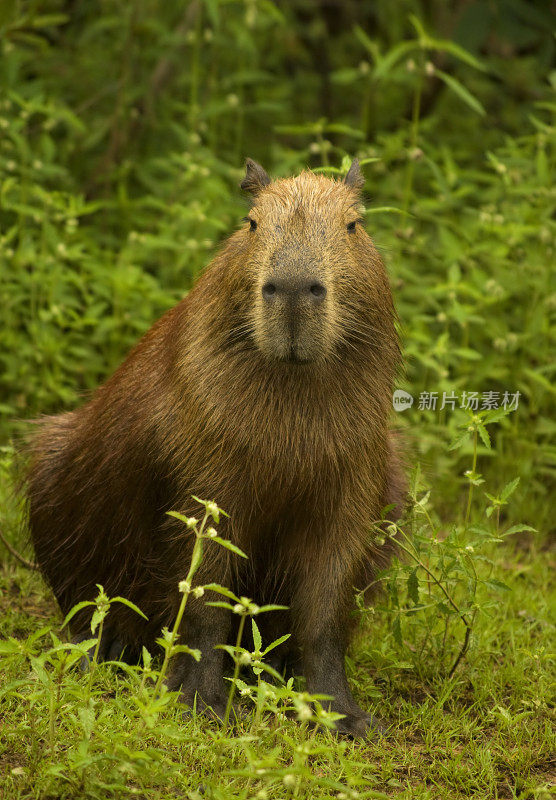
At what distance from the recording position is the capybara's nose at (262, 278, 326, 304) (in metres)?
3.09

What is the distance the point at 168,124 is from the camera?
678 cm

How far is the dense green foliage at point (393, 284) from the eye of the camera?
316 centimetres

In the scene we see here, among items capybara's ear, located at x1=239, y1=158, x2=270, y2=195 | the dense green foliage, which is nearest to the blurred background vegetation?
the dense green foliage

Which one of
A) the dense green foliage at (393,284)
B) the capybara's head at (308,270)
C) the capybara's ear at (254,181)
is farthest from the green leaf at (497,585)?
the capybara's ear at (254,181)

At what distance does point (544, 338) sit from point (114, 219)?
2.53m

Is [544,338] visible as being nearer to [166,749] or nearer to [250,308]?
[250,308]

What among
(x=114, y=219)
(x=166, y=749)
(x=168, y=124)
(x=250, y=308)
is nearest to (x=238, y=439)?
(x=250, y=308)

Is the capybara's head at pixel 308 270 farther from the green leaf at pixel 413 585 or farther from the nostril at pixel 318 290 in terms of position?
the green leaf at pixel 413 585

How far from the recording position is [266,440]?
3.37 metres

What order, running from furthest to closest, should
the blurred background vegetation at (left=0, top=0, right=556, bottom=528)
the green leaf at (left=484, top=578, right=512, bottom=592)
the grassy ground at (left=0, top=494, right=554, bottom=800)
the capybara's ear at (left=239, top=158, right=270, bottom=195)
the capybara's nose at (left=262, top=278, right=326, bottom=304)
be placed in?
the blurred background vegetation at (left=0, top=0, right=556, bottom=528) < the capybara's ear at (left=239, top=158, right=270, bottom=195) < the green leaf at (left=484, top=578, right=512, bottom=592) < the capybara's nose at (left=262, top=278, right=326, bottom=304) < the grassy ground at (left=0, top=494, right=554, bottom=800)

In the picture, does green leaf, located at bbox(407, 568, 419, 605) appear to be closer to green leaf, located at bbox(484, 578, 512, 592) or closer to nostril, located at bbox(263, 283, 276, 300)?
green leaf, located at bbox(484, 578, 512, 592)

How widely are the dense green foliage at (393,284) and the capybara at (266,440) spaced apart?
242 mm

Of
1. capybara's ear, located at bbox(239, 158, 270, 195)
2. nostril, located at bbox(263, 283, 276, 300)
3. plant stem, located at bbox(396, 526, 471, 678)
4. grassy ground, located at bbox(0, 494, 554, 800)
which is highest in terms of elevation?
capybara's ear, located at bbox(239, 158, 270, 195)

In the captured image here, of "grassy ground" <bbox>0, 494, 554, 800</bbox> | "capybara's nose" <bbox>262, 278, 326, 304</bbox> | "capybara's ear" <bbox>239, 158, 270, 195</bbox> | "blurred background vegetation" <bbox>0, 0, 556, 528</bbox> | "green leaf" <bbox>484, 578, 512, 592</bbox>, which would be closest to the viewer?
"grassy ground" <bbox>0, 494, 554, 800</bbox>
